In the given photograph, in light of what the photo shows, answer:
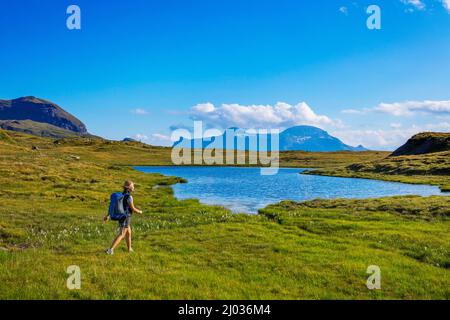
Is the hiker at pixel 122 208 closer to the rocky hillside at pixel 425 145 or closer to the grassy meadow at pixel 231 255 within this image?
the grassy meadow at pixel 231 255

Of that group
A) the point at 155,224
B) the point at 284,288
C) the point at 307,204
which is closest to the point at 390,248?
the point at 284,288

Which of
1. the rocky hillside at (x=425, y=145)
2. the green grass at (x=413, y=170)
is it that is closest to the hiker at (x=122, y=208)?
the green grass at (x=413, y=170)

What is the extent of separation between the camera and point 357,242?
80.1 feet

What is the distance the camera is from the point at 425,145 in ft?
487

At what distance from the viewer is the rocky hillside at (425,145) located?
141375 millimetres

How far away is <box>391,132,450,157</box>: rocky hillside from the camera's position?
464ft

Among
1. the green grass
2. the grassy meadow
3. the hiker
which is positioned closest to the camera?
the grassy meadow

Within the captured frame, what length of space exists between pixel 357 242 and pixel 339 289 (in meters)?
9.47

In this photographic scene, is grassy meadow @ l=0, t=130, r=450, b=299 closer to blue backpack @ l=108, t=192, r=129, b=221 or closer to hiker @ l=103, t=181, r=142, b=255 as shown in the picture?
hiker @ l=103, t=181, r=142, b=255

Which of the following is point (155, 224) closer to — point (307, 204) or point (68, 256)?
point (68, 256)

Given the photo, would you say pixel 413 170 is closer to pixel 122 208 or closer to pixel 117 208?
pixel 122 208

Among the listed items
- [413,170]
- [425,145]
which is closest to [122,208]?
[413,170]

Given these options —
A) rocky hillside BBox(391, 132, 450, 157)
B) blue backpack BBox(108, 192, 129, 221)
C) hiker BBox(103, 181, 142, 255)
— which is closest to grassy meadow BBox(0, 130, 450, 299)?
hiker BBox(103, 181, 142, 255)

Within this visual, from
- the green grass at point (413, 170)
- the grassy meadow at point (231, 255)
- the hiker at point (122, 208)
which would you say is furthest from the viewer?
the green grass at point (413, 170)
